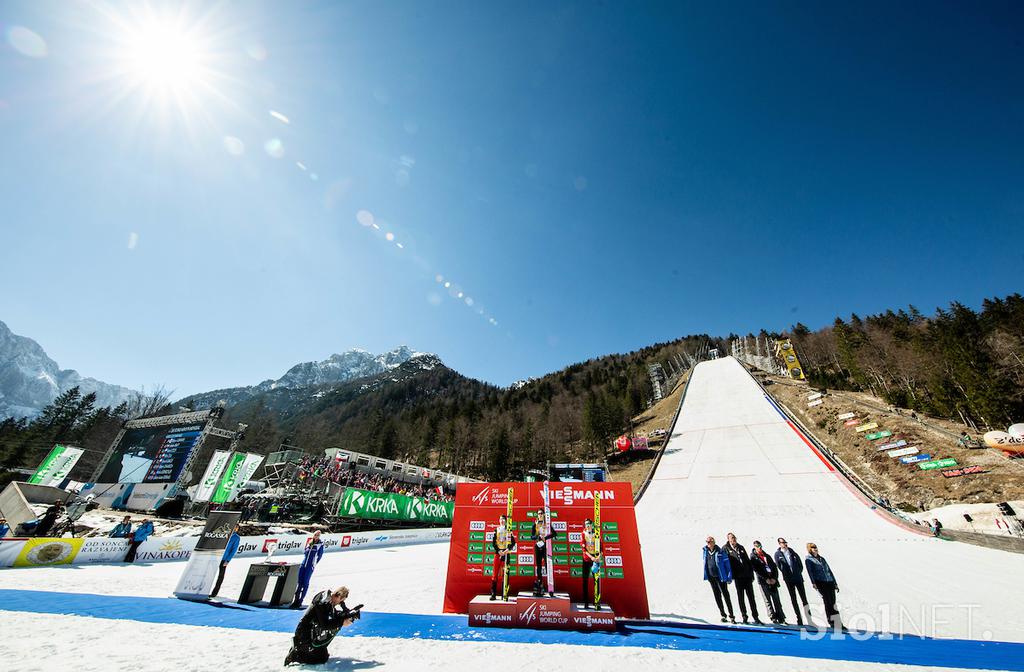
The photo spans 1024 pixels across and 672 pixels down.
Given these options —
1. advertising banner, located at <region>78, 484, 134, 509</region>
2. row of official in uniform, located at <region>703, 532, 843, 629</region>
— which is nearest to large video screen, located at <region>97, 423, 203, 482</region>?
advertising banner, located at <region>78, 484, 134, 509</region>

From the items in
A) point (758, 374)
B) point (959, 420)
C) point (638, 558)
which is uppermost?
point (758, 374)

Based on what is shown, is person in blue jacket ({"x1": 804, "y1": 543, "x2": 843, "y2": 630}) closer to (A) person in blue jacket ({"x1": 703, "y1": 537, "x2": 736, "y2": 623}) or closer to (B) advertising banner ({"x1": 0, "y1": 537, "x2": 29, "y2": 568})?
(A) person in blue jacket ({"x1": 703, "y1": 537, "x2": 736, "y2": 623})

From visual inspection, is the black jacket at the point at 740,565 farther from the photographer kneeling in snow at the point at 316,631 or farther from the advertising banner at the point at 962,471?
the advertising banner at the point at 962,471

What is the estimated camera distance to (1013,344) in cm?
3941

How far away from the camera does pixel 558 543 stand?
9.01m

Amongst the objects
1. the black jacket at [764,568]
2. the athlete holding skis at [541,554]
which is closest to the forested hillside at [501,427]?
the black jacket at [764,568]

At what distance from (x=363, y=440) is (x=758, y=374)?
260 ft

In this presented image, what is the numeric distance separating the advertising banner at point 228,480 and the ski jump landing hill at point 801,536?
24.2 meters

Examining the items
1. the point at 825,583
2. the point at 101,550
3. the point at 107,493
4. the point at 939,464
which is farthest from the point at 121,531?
the point at 939,464

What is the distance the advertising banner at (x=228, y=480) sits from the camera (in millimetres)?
22469

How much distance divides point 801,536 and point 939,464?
1655cm

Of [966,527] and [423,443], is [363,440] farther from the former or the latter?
[966,527]

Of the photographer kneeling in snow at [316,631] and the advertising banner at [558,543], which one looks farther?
the advertising banner at [558,543]

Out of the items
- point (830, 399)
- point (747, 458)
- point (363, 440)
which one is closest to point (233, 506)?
point (747, 458)
